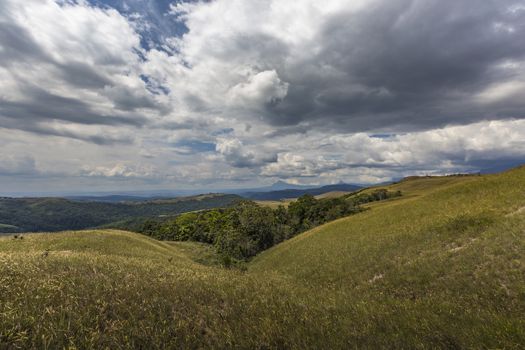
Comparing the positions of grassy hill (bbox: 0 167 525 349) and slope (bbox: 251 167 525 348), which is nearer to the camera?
grassy hill (bbox: 0 167 525 349)

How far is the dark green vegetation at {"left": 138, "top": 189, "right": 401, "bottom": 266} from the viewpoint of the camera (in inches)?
3209

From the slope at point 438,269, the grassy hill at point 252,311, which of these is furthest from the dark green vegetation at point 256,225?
the grassy hill at point 252,311

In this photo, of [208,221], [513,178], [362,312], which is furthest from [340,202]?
[362,312]

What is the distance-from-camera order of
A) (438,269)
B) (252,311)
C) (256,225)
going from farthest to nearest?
(256,225) < (438,269) < (252,311)

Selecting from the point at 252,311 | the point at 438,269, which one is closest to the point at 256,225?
the point at 438,269

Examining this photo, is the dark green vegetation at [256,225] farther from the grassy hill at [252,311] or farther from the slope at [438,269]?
the grassy hill at [252,311]

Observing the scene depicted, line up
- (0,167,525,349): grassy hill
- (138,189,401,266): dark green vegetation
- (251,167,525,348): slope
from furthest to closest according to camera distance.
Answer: (138,189,401,266): dark green vegetation
(251,167,525,348): slope
(0,167,525,349): grassy hill

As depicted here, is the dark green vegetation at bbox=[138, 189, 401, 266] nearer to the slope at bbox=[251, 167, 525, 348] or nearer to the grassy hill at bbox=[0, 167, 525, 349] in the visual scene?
the slope at bbox=[251, 167, 525, 348]

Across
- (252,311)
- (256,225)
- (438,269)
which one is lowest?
(256,225)

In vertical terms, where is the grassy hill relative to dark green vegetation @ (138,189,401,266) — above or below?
above

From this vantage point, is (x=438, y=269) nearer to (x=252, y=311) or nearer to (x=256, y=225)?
(x=252, y=311)

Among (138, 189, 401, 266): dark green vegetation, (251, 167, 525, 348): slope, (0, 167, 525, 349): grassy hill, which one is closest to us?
(0, 167, 525, 349): grassy hill

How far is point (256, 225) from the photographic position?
310 feet

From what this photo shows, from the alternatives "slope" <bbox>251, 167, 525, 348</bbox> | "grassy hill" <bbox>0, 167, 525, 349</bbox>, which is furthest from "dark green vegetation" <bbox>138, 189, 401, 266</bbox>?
"grassy hill" <bbox>0, 167, 525, 349</bbox>
